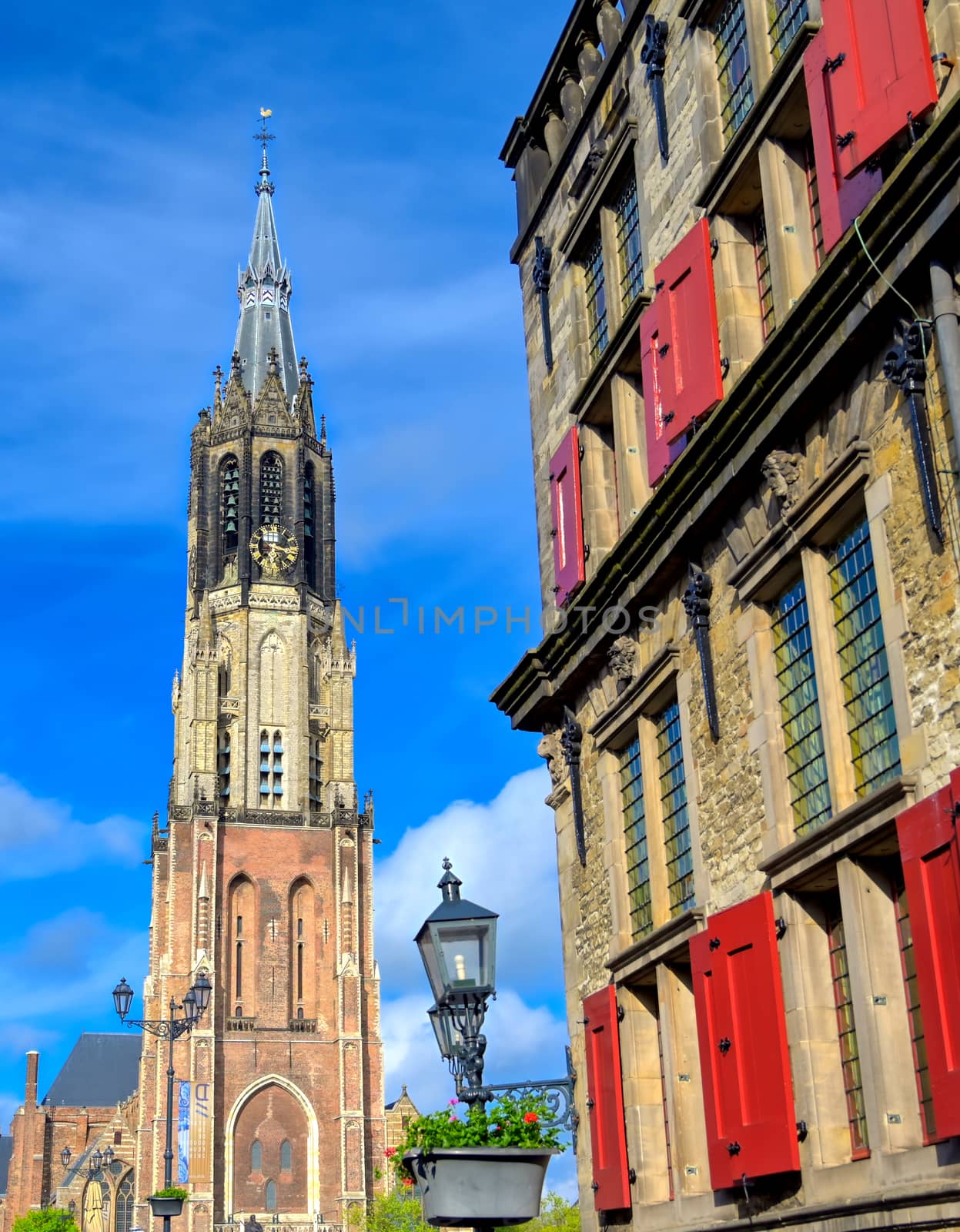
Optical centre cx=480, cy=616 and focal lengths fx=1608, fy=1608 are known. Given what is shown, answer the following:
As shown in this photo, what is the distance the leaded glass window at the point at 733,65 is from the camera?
1617 cm

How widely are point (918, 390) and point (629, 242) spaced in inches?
341

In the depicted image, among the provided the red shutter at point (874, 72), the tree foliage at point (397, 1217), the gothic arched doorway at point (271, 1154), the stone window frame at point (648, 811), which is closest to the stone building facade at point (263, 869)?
the gothic arched doorway at point (271, 1154)

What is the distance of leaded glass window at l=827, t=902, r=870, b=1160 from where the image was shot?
12.4 m

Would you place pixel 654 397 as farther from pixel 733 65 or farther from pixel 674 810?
pixel 674 810

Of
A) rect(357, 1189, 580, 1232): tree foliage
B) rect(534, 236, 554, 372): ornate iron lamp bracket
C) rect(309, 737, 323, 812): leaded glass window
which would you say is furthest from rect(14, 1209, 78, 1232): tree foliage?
rect(534, 236, 554, 372): ornate iron lamp bracket

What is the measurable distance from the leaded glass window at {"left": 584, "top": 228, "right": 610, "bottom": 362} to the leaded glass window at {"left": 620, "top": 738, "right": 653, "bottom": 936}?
211 inches

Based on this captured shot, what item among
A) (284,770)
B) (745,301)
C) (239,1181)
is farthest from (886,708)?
(284,770)

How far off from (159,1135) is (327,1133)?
855cm

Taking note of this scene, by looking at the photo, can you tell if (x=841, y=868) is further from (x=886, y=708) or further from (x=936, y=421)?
(x=936, y=421)

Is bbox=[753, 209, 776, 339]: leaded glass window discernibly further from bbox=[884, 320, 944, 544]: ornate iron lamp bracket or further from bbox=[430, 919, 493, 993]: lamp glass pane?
bbox=[430, 919, 493, 993]: lamp glass pane

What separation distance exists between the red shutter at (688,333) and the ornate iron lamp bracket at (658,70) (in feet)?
5.96

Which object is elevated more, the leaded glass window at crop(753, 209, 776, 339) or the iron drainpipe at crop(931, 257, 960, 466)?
the leaded glass window at crop(753, 209, 776, 339)

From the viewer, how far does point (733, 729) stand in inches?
585

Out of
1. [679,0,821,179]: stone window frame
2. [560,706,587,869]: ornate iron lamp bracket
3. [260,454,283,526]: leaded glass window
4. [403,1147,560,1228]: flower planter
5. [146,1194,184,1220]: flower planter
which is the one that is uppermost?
[260,454,283,526]: leaded glass window
